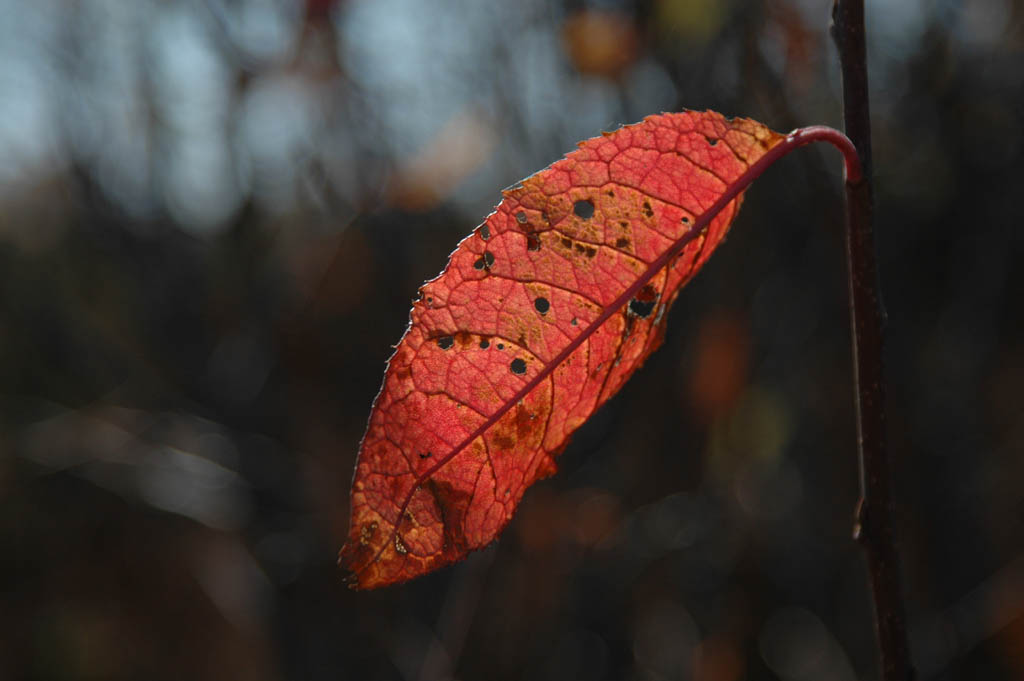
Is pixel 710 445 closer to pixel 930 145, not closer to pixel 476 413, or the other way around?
pixel 930 145

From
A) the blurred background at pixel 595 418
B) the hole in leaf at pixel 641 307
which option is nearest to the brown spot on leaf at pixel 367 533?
the hole in leaf at pixel 641 307

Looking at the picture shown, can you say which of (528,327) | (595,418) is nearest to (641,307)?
(528,327)

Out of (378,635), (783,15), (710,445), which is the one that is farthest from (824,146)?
(378,635)

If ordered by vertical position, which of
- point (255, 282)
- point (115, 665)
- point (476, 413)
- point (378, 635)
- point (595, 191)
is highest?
point (595, 191)

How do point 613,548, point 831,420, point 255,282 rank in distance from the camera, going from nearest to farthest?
point 613,548, point 831,420, point 255,282

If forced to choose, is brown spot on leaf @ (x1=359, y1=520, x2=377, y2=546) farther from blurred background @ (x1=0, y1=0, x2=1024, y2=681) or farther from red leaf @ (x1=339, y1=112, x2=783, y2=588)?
blurred background @ (x1=0, y1=0, x2=1024, y2=681)

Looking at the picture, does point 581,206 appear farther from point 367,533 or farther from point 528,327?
point 367,533
